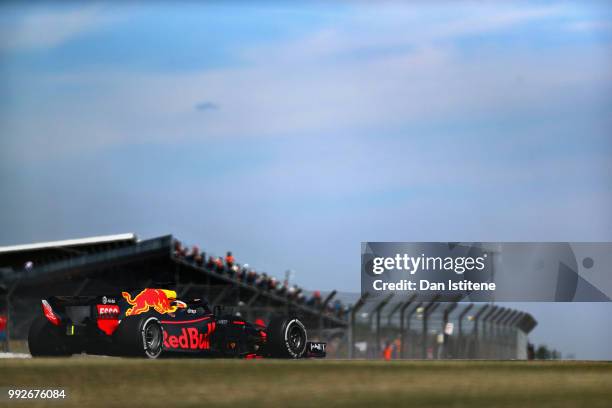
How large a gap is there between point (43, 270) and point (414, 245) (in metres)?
23.1

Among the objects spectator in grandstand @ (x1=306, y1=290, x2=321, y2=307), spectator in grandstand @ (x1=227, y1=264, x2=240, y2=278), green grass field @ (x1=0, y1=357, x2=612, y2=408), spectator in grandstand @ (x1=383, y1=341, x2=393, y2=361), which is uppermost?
spectator in grandstand @ (x1=227, y1=264, x2=240, y2=278)

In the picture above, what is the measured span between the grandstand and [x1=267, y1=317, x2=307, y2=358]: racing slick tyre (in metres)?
1.15

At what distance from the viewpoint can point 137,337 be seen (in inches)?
749

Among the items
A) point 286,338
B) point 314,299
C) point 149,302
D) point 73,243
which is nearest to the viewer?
point 149,302

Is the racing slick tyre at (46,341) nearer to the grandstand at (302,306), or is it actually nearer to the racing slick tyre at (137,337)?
the racing slick tyre at (137,337)

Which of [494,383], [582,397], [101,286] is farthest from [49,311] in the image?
[101,286]

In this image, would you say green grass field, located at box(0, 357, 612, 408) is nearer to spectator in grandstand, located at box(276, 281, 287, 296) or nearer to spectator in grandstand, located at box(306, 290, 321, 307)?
spectator in grandstand, located at box(306, 290, 321, 307)

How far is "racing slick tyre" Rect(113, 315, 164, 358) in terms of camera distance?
1905cm

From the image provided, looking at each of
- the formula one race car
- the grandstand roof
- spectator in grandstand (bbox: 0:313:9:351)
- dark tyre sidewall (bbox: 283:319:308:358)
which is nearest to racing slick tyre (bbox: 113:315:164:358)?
the formula one race car

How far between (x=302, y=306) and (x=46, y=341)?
16.6 meters

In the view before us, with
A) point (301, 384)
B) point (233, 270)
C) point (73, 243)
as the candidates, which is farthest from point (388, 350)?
point (73, 243)

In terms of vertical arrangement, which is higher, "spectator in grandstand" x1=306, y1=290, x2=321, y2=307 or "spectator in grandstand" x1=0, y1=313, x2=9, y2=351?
"spectator in grandstand" x1=306, y1=290, x2=321, y2=307


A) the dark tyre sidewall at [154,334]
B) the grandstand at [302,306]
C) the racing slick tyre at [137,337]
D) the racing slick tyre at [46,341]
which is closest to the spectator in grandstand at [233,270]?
the grandstand at [302,306]

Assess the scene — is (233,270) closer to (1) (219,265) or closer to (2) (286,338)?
(1) (219,265)
